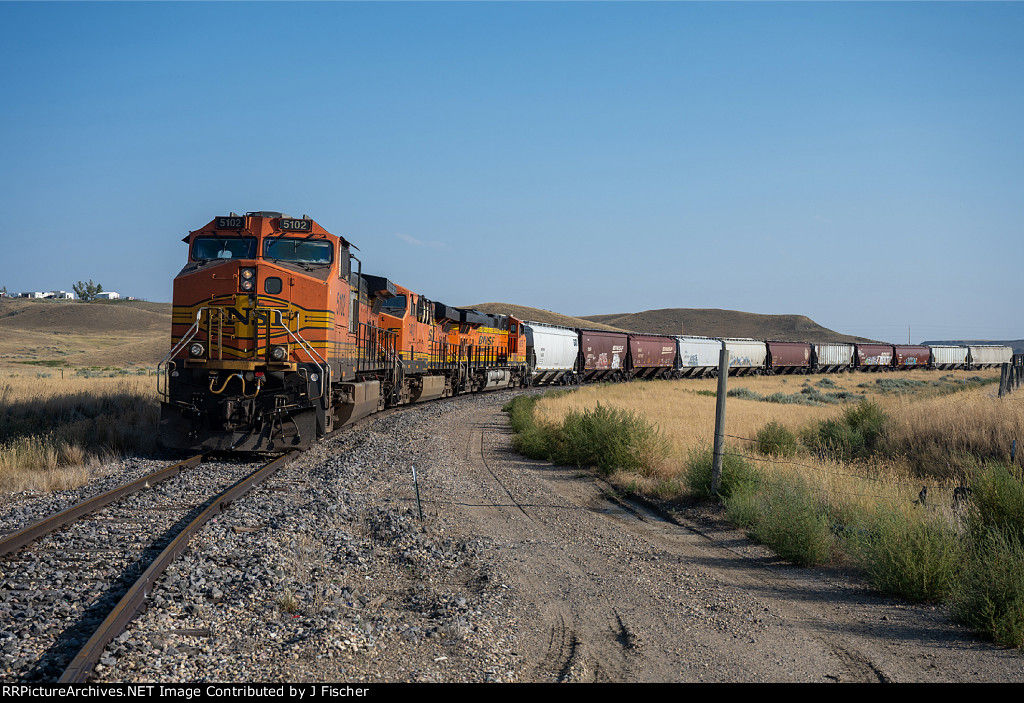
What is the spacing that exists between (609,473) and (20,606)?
937 cm

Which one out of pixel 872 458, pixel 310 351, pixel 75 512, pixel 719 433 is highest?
pixel 310 351

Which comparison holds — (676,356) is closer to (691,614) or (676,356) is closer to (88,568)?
(691,614)

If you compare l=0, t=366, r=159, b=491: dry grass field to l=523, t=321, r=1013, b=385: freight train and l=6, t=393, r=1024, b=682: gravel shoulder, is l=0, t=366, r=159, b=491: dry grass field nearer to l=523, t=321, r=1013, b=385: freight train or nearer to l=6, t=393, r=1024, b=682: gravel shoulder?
l=6, t=393, r=1024, b=682: gravel shoulder

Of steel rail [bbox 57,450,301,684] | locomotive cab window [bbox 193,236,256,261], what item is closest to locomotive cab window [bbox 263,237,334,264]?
locomotive cab window [bbox 193,236,256,261]

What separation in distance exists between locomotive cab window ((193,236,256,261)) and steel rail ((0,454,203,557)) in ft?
12.8

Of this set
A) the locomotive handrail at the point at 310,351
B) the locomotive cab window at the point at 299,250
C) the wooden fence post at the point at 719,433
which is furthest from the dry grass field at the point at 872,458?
the locomotive cab window at the point at 299,250

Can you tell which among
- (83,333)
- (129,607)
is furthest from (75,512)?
(83,333)

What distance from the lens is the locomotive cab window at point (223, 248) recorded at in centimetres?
1334

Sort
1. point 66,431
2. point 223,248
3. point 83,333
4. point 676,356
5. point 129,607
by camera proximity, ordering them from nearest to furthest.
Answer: point 129,607 → point 223,248 → point 66,431 → point 676,356 → point 83,333

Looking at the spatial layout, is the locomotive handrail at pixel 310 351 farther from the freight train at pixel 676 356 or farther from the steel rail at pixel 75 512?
the freight train at pixel 676 356

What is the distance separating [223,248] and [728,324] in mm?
166041

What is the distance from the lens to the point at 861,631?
18.6ft

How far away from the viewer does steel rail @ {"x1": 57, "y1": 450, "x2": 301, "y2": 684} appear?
4.20 metres

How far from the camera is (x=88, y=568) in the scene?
6.31 m
